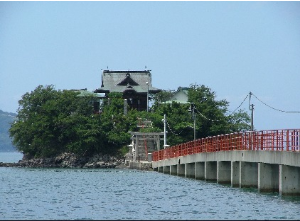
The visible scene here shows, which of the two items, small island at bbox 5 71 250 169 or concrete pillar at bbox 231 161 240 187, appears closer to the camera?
concrete pillar at bbox 231 161 240 187

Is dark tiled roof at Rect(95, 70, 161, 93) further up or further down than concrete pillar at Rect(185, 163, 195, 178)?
further up

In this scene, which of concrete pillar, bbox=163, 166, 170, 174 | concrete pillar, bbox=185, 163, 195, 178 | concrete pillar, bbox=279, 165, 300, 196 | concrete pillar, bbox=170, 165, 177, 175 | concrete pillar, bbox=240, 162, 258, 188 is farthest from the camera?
concrete pillar, bbox=163, 166, 170, 174

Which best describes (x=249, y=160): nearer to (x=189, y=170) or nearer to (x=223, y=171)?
(x=223, y=171)

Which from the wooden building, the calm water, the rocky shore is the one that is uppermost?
the wooden building

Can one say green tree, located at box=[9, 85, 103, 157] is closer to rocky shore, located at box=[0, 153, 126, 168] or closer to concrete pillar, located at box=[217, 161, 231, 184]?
rocky shore, located at box=[0, 153, 126, 168]

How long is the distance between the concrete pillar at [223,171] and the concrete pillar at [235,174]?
3.57 meters

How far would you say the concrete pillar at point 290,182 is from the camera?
160 ft

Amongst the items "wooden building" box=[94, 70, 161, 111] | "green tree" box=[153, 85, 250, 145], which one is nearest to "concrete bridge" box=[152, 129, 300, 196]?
"green tree" box=[153, 85, 250, 145]

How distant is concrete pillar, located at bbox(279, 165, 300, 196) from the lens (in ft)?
160

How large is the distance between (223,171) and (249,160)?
34.0ft

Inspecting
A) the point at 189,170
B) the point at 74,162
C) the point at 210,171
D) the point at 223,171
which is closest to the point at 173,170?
the point at 189,170

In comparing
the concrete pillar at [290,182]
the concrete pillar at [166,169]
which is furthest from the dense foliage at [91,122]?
the concrete pillar at [290,182]

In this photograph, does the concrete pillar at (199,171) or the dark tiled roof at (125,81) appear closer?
the concrete pillar at (199,171)

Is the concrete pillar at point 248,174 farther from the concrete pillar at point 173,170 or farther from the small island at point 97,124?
the small island at point 97,124
